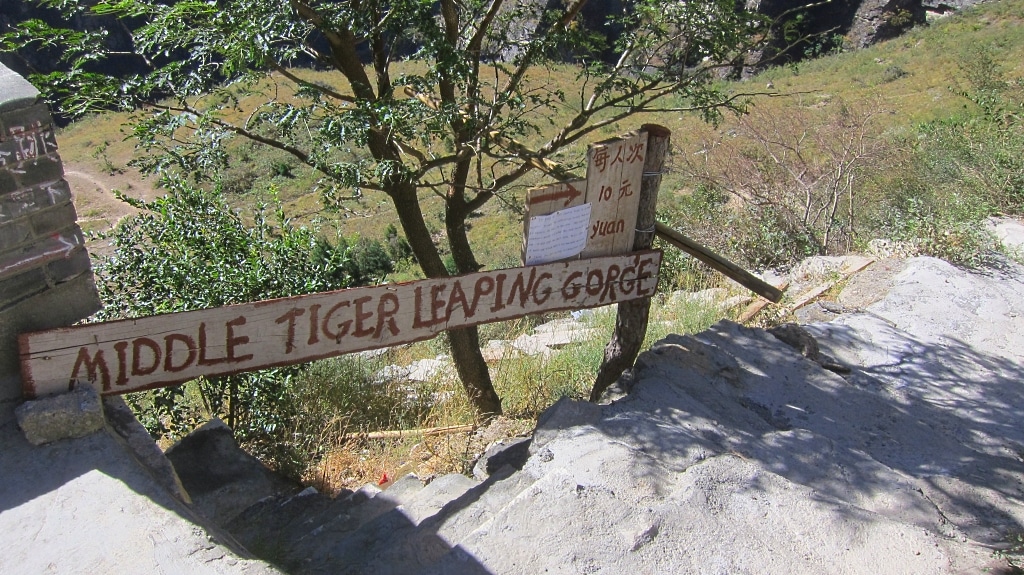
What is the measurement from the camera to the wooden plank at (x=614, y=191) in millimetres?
3781

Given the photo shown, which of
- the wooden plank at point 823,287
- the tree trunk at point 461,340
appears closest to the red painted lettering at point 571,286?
the tree trunk at point 461,340

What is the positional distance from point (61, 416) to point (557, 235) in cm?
226

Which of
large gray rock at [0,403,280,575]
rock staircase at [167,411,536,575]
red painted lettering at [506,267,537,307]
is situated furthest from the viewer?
red painted lettering at [506,267,537,307]

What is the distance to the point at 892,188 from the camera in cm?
859

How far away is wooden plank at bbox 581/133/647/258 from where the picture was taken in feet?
12.4

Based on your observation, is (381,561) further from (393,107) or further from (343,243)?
(343,243)

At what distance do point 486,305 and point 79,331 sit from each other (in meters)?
1.71

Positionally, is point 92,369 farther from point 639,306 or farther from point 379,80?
point 639,306

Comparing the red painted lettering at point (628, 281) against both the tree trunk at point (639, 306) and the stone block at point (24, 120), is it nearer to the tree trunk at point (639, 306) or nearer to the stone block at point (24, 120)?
the tree trunk at point (639, 306)

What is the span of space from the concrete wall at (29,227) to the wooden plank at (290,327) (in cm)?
25

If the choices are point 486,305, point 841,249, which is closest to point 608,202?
point 486,305

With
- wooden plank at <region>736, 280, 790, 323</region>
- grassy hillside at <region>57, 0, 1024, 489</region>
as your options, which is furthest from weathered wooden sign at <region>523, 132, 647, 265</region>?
wooden plank at <region>736, 280, 790, 323</region>

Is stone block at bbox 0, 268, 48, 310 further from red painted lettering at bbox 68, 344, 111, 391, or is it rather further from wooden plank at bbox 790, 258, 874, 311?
wooden plank at bbox 790, 258, 874, 311

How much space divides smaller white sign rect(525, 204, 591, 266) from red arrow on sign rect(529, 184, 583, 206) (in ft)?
0.20
